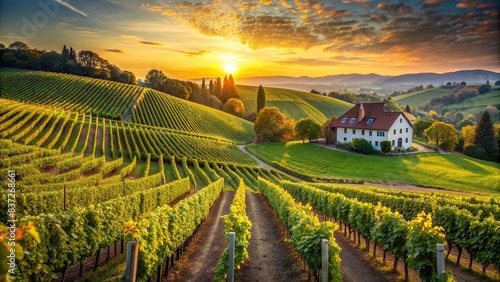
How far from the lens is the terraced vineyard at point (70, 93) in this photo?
271 ft

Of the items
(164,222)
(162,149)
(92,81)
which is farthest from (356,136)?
(92,81)

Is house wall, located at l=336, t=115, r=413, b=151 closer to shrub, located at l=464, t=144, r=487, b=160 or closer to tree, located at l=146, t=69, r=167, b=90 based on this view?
shrub, located at l=464, t=144, r=487, b=160

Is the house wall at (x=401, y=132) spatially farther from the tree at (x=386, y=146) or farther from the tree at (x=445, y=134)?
the tree at (x=445, y=134)

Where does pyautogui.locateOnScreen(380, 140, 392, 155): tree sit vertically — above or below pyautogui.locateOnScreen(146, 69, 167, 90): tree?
below

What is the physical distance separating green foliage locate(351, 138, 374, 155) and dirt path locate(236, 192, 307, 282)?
51692mm

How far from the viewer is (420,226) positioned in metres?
10.8

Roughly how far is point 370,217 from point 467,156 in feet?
214

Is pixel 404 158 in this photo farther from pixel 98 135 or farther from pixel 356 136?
pixel 98 135

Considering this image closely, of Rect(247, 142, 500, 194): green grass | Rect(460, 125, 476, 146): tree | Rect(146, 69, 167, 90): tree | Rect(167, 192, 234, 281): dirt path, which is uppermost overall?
Rect(146, 69, 167, 90): tree

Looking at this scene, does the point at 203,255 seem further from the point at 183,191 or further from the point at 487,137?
the point at 487,137

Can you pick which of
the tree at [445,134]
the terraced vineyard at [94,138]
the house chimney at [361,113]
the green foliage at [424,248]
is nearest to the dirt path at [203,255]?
the green foliage at [424,248]

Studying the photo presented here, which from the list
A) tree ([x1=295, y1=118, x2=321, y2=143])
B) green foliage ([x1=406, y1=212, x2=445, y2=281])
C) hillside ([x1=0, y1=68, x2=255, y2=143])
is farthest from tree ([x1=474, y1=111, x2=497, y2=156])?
green foliage ([x1=406, y1=212, x2=445, y2=281])

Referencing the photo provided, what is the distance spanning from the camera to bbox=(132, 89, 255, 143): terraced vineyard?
301ft

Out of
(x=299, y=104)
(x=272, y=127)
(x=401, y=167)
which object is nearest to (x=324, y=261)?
(x=401, y=167)
